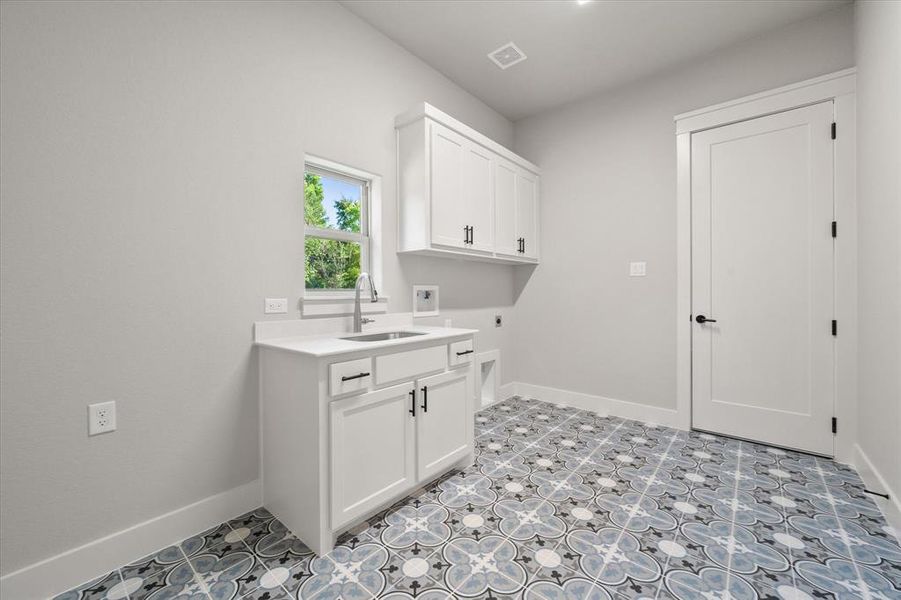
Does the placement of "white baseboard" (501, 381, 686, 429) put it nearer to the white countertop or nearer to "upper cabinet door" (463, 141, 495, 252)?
"upper cabinet door" (463, 141, 495, 252)

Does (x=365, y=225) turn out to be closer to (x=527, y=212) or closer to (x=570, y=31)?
(x=527, y=212)

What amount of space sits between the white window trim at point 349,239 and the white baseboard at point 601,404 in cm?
195

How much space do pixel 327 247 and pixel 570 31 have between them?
7.53ft

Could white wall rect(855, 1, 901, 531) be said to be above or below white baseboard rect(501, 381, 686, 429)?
above

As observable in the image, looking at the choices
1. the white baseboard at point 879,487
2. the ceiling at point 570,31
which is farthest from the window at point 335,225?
the white baseboard at point 879,487

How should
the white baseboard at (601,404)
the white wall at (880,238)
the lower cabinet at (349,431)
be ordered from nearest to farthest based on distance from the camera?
the lower cabinet at (349,431), the white wall at (880,238), the white baseboard at (601,404)

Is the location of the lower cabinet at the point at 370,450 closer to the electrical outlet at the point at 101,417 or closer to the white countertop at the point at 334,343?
the white countertop at the point at 334,343

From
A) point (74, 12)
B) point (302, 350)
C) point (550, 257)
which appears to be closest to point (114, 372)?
point (302, 350)

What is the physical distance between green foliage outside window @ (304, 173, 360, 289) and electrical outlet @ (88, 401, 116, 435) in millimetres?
1123

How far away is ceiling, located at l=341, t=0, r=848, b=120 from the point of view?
2504 mm

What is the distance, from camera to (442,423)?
2.24m

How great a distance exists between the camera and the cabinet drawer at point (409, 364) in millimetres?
1905

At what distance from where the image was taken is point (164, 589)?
1462mm

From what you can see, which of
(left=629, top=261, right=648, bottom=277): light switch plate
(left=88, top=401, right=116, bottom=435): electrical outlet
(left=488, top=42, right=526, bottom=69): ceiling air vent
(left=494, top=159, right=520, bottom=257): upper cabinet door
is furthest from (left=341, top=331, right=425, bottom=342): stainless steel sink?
(left=488, top=42, right=526, bottom=69): ceiling air vent
